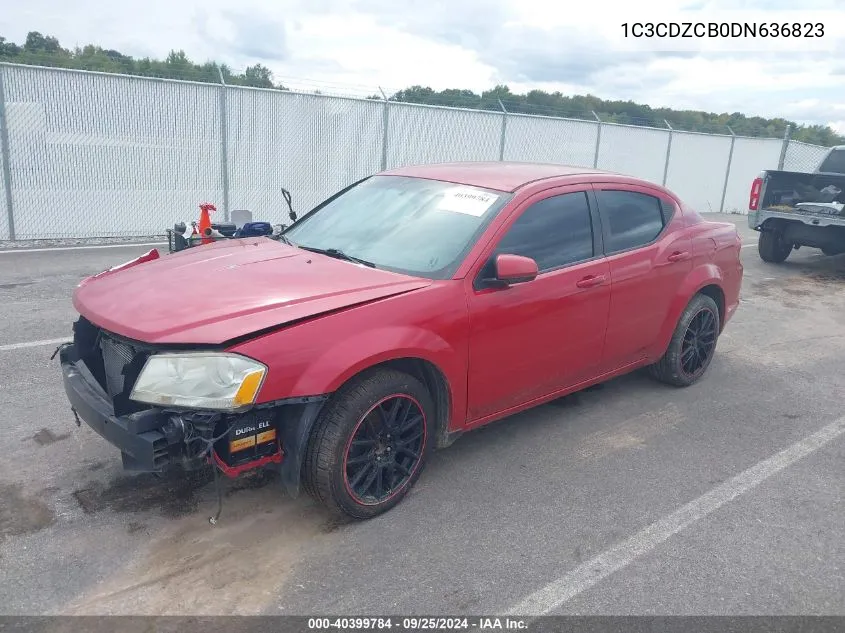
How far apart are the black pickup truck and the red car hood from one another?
9.00 metres

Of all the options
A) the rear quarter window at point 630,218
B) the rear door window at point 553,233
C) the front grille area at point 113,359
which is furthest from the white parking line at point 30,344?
the rear quarter window at point 630,218

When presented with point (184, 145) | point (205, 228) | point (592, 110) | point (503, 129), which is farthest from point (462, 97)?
point (205, 228)

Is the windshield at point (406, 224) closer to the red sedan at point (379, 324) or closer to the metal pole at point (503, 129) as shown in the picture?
the red sedan at point (379, 324)

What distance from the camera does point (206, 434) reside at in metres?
2.80

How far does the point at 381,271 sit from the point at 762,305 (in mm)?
6509

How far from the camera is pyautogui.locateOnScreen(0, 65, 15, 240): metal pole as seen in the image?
383 inches

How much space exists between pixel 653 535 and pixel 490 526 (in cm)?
80

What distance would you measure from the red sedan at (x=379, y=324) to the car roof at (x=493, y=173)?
0.02 m

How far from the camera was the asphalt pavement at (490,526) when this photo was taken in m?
2.80

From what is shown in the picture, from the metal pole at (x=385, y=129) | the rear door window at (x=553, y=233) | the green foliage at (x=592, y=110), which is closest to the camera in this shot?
the rear door window at (x=553, y=233)

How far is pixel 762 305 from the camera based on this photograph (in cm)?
834

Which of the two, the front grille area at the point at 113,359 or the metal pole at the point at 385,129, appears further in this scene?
the metal pole at the point at 385,129

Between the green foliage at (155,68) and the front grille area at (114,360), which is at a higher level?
the green foliage at (155,68)

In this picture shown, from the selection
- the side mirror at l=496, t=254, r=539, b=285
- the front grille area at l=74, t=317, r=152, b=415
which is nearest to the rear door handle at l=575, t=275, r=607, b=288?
the side mirror at l=496, t=254, r=539, b=285
